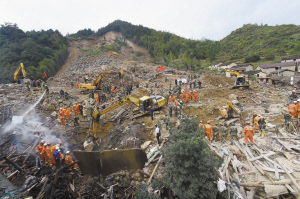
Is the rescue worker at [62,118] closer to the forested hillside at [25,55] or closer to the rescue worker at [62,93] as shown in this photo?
the rescue worker at [62,93]

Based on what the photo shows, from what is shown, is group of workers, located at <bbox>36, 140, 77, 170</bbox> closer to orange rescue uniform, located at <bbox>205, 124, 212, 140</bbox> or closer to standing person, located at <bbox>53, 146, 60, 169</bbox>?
standing person, located at <bbox>53, 146, 60, 169</bbox>

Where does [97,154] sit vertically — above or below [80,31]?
below

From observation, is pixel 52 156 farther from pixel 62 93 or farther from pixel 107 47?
pixel 107 47

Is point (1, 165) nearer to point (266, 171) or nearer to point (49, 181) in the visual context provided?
point (49, 181)

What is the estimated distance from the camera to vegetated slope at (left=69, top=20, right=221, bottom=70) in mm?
59787

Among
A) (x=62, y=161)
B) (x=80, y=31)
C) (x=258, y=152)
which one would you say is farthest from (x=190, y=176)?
(x=80, y=31)

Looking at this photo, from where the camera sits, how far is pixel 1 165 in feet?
21.6

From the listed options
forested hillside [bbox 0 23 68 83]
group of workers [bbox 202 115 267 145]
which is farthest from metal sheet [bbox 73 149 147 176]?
forested hillside [bbox 0 23 68 83]

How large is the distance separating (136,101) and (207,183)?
870 cm

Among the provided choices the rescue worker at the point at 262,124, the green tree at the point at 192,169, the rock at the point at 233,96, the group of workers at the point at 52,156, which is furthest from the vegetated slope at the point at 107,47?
the green tree at the point at 192,169

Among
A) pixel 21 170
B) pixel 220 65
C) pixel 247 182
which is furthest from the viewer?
pixel 220 65

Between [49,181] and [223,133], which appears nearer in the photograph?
[49,181]

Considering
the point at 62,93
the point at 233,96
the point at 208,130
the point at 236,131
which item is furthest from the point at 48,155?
the point at 233,96

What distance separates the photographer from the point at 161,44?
7075cm
